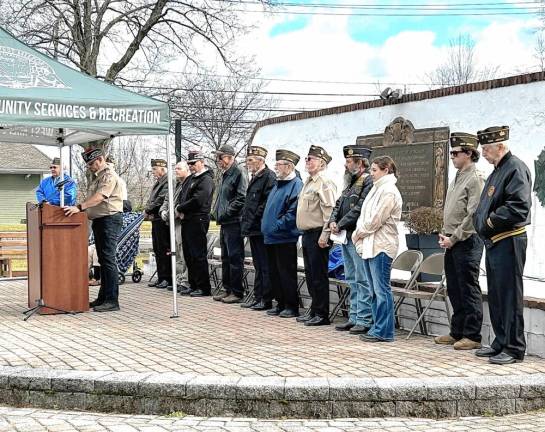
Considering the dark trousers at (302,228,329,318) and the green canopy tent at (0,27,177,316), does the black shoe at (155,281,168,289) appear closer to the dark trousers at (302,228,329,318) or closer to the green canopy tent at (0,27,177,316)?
the green canopy tent at (0,27,177,316)

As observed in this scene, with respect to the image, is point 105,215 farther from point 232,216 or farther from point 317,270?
point 317,270

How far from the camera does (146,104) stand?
9.06m

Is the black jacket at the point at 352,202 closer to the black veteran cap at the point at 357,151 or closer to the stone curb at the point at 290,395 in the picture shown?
the black veteran cap at the point at 357,151

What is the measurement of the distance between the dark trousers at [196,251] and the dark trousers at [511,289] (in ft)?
17.7

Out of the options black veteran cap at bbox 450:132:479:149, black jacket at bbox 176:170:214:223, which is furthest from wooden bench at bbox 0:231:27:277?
black veteran cap at bbox 450:132:479:149

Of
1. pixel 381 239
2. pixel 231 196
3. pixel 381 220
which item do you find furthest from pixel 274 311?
pixel 381 220

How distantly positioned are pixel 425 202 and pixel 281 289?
204 cm

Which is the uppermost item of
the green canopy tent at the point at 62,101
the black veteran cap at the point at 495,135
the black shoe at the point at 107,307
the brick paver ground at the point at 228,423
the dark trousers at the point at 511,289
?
the green canopy tent at the point at 62,101

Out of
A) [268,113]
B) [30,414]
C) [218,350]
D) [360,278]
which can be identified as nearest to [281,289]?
[360,278]

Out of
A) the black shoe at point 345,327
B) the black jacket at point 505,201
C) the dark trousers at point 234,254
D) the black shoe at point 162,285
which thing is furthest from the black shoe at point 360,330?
the black shoe at point 162,285

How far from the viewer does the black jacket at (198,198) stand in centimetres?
1135

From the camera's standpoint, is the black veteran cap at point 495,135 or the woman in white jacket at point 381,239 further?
the woman in white jacket at point 381,239

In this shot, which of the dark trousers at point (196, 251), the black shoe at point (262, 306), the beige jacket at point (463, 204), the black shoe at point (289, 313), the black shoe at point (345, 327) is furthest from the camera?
the dark trousers at point (196, 251)

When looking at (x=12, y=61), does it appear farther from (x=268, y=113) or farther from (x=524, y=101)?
(x=268, y=113)
